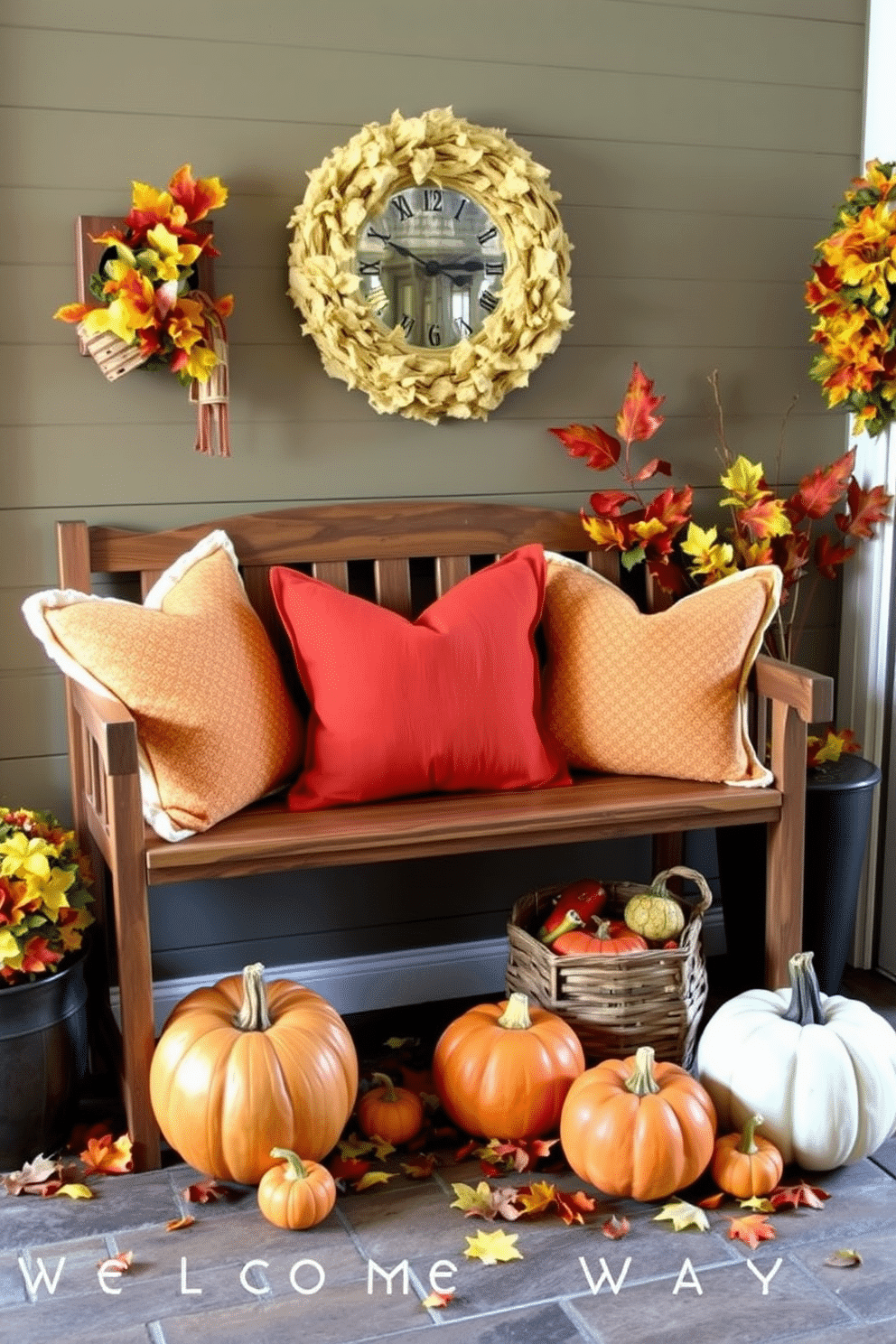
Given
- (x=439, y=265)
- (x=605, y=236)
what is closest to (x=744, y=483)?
(x=605, y=236)

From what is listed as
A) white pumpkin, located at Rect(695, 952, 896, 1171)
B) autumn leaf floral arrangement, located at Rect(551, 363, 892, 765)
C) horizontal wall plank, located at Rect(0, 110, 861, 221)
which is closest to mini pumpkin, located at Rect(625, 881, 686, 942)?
white pumpkin, located at Rect(695, 952, 896, 1171)

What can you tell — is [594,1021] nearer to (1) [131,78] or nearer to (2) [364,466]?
(2) [364,466]

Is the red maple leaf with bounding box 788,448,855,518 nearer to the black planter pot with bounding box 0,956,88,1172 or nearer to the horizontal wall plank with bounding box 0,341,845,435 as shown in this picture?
the horizontal wall plank with bounding box 0,341,845,435

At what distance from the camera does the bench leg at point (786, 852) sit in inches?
99.9

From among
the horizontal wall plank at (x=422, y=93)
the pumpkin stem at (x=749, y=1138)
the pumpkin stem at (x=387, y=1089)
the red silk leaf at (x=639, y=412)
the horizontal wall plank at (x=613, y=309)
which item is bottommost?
the pumpkin stem at (x=387, y=1089)

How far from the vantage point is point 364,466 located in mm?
2760

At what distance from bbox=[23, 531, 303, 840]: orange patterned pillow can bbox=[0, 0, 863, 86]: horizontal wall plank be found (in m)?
0.98

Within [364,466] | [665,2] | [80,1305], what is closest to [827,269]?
[665,2]

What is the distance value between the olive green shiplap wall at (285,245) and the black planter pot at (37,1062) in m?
0.46

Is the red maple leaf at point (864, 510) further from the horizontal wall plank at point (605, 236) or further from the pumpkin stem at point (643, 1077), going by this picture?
the pumpkin stem at point (643, 1077)

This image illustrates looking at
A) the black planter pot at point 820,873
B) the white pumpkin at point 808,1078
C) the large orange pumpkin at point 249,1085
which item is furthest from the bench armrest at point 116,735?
the black planter pot at point 820,873

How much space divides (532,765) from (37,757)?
929mm

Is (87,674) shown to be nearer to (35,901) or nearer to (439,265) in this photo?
(35,901)

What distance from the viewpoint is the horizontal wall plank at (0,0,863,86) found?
2545 mm
